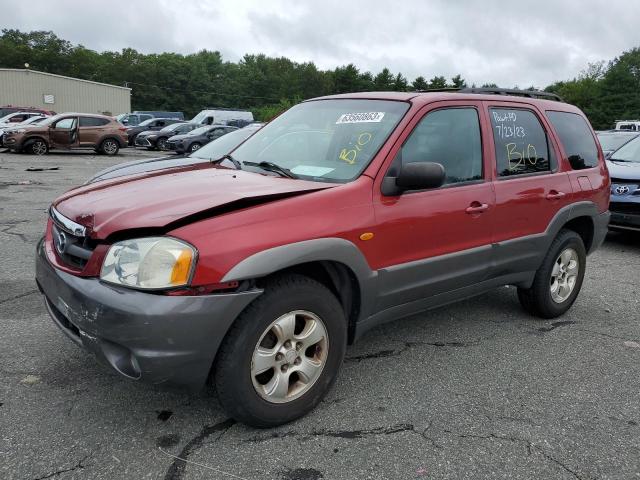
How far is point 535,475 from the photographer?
254cm

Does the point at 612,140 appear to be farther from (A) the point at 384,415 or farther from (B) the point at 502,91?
(A) the point at 384,415

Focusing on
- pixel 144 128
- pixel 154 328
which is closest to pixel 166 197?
pixel 154 328

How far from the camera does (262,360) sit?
268cm

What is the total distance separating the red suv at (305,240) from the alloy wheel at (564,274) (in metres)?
0.12

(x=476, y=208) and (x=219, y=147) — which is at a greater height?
(x=219, y=147)

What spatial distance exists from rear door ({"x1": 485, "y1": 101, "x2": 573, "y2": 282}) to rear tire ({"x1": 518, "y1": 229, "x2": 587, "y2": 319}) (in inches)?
7.2

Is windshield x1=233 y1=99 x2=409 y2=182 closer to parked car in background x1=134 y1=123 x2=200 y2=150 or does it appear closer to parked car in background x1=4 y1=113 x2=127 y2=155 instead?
parked car in background x1=4 y1=113 x2=127 y2=155

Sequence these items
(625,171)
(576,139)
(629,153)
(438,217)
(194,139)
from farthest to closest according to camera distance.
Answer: (194,139) → (629,153) → (625,171) → (576,139) → (438,217)

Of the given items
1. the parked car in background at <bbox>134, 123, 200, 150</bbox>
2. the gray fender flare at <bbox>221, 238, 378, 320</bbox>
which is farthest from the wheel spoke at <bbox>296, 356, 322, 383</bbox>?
the parked car in background at <bbox>134, 123, 200, 150</bbox>

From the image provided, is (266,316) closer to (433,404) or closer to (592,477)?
(433,404)

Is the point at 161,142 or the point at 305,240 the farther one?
the point at 161,142

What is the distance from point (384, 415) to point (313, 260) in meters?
0.97

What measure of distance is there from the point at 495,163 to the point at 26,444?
3271 millimetres

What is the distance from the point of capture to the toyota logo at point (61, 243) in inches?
112
